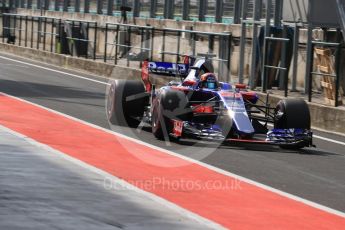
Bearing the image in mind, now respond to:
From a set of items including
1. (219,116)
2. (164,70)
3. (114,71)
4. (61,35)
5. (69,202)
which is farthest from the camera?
(61,35)

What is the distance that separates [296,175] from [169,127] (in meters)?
2.63

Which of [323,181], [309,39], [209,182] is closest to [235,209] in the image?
[209,182]

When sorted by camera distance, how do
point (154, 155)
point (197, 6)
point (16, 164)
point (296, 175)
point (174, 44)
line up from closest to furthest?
1. point (16, 164)
2. point (296, 175)
3. point (154, 155)
4. point (174, 44)
5. point (197, 6)

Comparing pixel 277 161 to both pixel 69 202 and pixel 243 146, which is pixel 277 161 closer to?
pixel 243 146

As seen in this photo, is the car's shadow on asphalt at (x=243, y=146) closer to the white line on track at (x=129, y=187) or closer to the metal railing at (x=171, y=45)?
the white line on track at (x=129, y=187)

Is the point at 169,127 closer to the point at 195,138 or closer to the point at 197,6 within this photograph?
the point at 195,138

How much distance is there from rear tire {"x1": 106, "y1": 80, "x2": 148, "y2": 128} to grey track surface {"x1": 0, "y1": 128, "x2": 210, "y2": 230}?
4.15 m

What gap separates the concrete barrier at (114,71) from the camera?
17005 mm

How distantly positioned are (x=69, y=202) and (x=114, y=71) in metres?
21.0

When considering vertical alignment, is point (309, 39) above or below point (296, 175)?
above

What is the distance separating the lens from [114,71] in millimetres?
29156

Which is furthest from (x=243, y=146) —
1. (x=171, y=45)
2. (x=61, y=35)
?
(x=61, y=35)

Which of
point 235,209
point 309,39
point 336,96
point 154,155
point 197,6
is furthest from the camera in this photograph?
point 197,6

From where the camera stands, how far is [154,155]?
1211 centimetres
